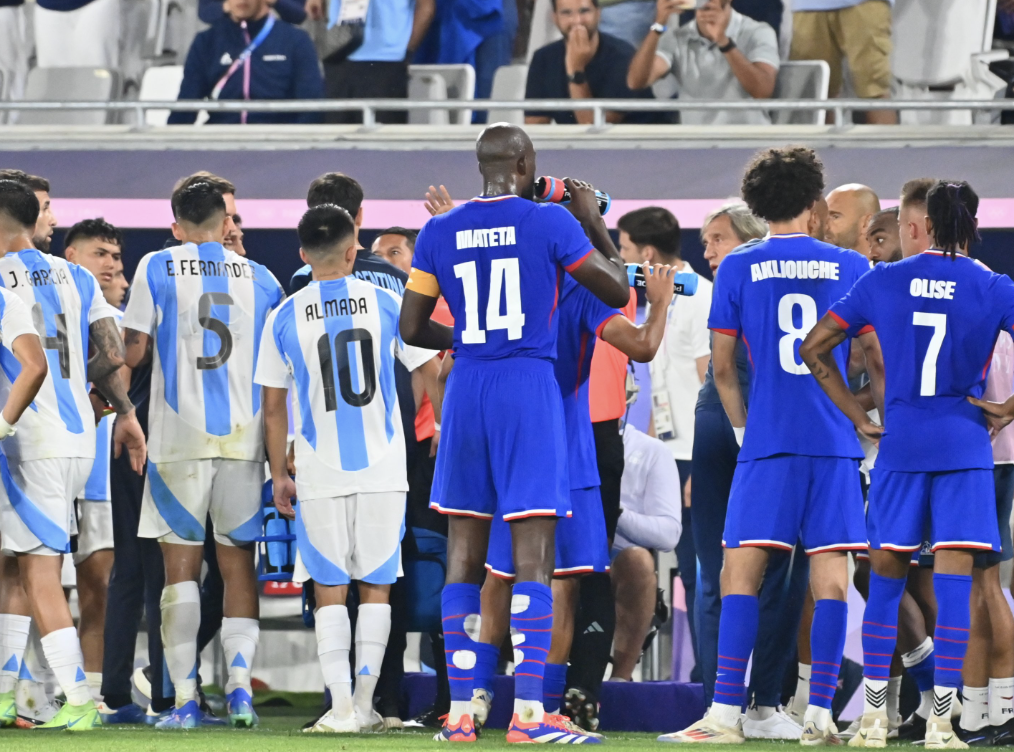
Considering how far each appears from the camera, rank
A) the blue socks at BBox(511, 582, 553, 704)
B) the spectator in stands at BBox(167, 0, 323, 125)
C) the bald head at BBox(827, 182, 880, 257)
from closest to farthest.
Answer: the blue socks at BBox(511, 582, 553, 704) → the bald head at BBox(827, 182, 880, 257) → the spectator in stands at BBox(167, 0, 323, 125)

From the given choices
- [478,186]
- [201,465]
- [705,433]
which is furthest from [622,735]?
[478,186]

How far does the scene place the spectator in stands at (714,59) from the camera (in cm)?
916

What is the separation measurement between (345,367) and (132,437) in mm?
1040

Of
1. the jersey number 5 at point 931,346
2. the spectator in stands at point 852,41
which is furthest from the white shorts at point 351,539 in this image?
the spectator in stands at point 852,41

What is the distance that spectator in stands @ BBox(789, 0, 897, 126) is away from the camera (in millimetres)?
9281

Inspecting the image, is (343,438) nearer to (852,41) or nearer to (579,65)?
(579,65)

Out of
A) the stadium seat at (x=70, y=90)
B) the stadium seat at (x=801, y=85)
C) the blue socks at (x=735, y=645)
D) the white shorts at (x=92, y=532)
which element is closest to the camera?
the blue socks at (x=735, y=645)

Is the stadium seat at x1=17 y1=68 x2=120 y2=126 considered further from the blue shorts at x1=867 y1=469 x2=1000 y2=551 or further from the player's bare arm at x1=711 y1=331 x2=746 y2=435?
the blue shorts at x1=867 y1=469 x2=1000 y2=551

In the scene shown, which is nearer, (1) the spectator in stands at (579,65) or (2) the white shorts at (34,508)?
(2) the white shorts at (34,508)

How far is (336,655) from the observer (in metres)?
5.39

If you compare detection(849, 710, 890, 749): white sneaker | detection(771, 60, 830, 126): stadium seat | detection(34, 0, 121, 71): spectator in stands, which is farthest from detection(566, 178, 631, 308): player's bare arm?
detection(34, 0, 121, 71): spectator in stands

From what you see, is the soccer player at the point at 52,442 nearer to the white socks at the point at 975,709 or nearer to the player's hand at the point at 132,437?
the player's hand at the point at 132,437

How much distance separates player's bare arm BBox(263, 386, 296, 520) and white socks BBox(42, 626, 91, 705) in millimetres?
951

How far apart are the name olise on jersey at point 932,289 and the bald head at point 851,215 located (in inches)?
52.2
